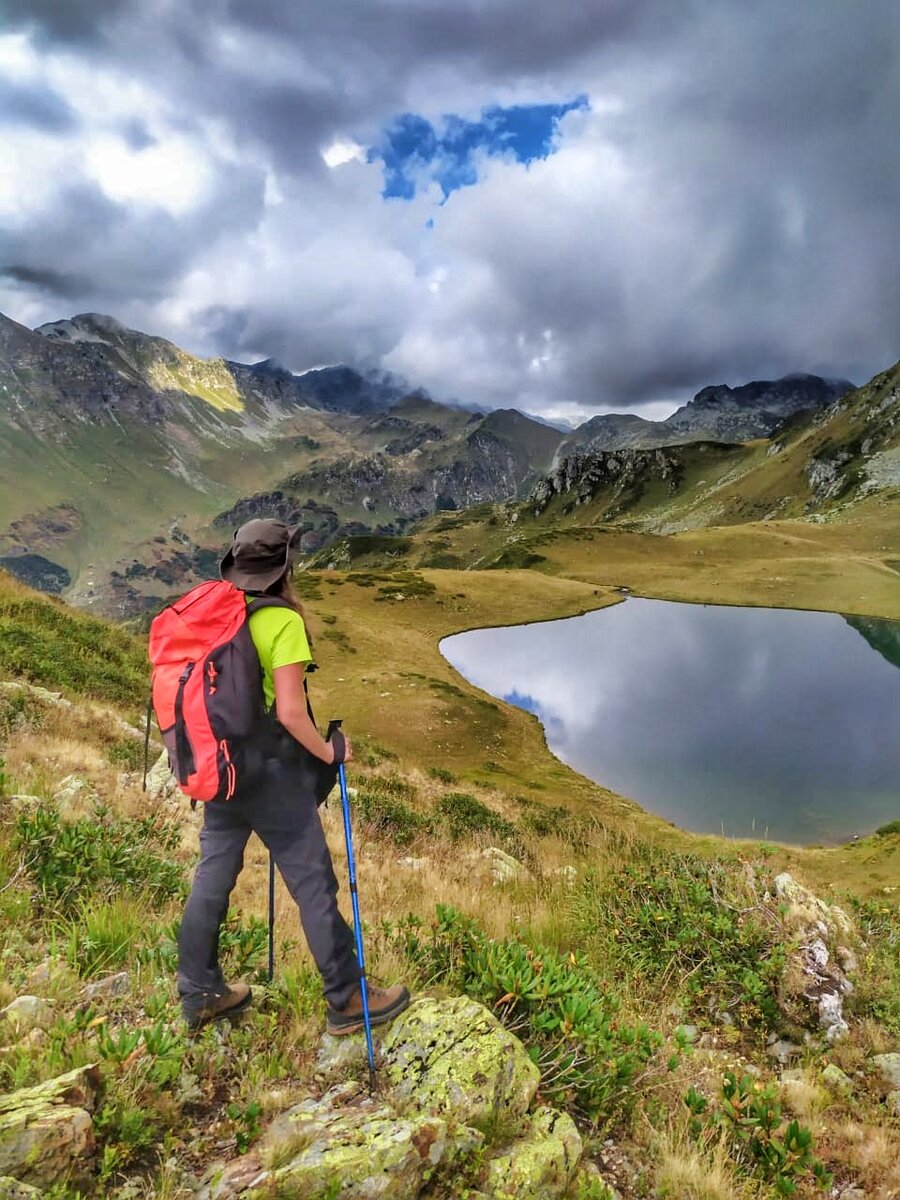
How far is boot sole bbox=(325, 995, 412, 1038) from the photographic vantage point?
454 cm

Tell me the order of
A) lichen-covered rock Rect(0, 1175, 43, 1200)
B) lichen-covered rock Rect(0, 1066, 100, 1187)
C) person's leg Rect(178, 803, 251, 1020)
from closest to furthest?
lichen-covered rock Rect(0, 1175, 43, 1200)
lichen-covered rock Rect(0, 1066, 100, 1187)
person's leg Rect(178, 803, 251, 1020)

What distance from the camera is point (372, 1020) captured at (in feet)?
15.3

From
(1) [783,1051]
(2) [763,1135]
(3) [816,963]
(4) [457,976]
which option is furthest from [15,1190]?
(3) [816,963]

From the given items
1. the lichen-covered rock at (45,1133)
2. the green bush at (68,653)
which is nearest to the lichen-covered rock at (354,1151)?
the lichen-covered rock at (45,1133)

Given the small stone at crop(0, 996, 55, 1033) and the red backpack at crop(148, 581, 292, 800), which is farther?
the red backpack at crop(148, 581, 292, 800)

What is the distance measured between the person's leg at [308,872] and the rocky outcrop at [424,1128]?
0.51m

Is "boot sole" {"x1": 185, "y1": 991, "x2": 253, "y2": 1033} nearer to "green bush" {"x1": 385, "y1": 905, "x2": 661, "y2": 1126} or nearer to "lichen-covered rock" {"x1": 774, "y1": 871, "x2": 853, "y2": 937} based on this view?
"green bush" {"x1": 385, "y1": 905, "x2": 661, "y2": 1126}

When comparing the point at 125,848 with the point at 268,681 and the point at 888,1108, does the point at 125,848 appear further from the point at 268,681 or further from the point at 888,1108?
the point at 888,1108

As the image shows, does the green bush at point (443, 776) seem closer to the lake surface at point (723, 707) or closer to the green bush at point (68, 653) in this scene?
the lake surface at point (723, 707)

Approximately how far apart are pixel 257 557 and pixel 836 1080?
710cm

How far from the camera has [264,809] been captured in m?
4.62

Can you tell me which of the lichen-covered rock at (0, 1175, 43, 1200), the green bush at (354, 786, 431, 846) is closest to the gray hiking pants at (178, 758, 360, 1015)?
the lichen-covered rock at (0, 1175, 43, 1200)

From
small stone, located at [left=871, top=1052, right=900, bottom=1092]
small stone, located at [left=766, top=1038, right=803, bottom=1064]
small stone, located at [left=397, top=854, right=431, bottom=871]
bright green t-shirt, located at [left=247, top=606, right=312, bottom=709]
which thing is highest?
Result: bright green t-shirt, located at [left=247, top=606, right=312, bottom=709]

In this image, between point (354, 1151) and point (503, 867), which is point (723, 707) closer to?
point (503, 867)
